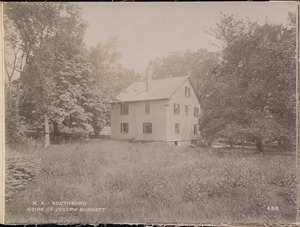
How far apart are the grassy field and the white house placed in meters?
0.23

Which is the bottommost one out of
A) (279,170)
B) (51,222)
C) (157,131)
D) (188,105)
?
(51,222)

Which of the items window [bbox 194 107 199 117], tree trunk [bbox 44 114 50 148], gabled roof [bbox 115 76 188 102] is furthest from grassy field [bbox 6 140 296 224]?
gabled roof [bbox 115 76 188 102]

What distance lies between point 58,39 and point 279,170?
10.2ft

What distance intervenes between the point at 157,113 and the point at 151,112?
0.26 ft

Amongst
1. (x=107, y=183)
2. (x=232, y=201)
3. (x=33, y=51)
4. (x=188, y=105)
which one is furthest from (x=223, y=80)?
(x=33, y=51)

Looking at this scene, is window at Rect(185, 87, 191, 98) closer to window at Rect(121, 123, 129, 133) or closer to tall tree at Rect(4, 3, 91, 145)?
window at Rect(121, 123, 129, 133)

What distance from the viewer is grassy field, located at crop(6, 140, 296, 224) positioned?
4184 mm

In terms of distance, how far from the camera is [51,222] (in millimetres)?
4219

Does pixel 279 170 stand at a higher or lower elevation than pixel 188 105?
lower

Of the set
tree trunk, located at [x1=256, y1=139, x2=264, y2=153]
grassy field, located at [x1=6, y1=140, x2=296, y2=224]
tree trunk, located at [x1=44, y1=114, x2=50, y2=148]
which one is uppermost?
tree trunk, located at [x1=44, y1=114, x2=50, y2=148]

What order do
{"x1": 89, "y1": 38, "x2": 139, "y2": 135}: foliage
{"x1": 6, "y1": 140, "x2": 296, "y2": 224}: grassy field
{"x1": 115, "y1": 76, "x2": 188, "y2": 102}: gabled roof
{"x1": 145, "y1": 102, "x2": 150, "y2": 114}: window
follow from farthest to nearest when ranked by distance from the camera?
{"x1": 145, "y1": 102, "x2": 150, "y2": 114}: window < {"x1": 115, "y1": 76, "x2": 188, "y2": 102}: gabled roof < {"x1": 89, "y1": 38, "x2": 139, "y2": 135}: foliage < {"x1": 6, "y1": 140, "x2": 296, "y2": 224}: grassy field

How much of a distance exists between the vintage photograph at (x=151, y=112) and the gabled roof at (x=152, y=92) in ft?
0.04

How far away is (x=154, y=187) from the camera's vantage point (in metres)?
4.22

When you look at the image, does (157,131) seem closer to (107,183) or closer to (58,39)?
(107,183)
